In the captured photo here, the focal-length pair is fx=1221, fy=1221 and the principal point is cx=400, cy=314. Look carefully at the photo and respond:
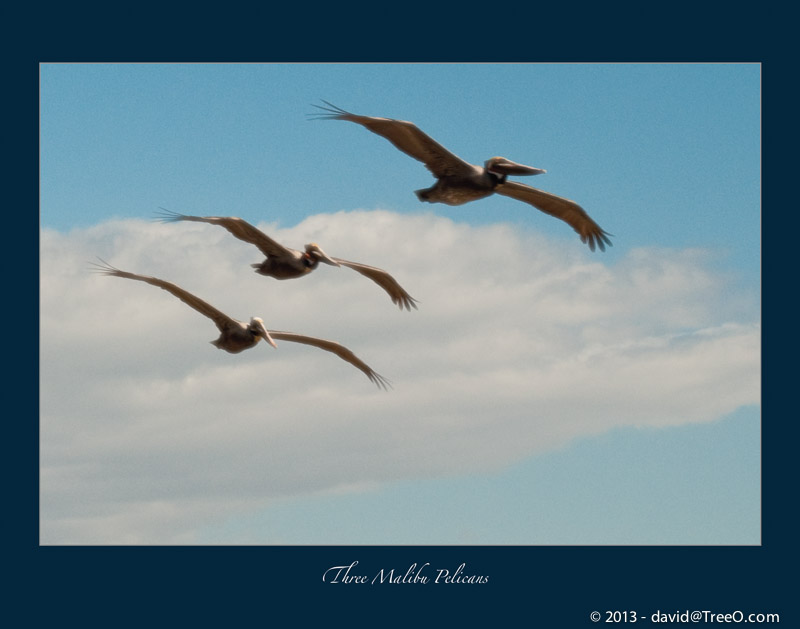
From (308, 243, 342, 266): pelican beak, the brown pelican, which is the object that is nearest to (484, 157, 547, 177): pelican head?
the brown pelican

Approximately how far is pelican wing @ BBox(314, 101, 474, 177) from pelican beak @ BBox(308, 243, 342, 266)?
7.40 feet

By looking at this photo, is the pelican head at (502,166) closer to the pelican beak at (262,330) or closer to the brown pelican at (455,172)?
the brown pelican at (455,172)

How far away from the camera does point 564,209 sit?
66.5 feet

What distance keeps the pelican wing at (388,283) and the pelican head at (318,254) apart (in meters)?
0.77

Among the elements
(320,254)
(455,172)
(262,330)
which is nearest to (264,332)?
(262,330)

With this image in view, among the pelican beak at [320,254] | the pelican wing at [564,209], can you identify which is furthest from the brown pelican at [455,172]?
the pelican beak at [320,254]

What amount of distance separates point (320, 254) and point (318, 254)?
0.04m

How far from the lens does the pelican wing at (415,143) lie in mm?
16875

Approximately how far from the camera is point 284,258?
19.1 meters

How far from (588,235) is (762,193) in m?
4.62

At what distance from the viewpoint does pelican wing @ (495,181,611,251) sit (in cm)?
1964

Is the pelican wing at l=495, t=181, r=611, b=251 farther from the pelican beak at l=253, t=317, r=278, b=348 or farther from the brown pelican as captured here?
the pelican beak at l=253, t=317, r=278, b=348

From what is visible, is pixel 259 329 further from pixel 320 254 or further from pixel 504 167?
pixel 504 167
